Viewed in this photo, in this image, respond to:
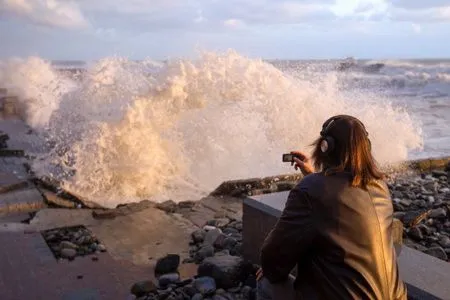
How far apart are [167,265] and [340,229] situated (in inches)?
119

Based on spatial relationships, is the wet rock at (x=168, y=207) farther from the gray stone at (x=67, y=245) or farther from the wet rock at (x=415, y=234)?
the wet rock at (x=415, y=234)

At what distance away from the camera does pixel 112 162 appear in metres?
9.35

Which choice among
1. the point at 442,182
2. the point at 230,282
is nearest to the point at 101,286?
the point at 230,282

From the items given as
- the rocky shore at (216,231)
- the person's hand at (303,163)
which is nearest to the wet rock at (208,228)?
the rocky shore at (216,231)

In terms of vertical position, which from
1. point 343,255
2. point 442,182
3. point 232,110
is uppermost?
point 343,255

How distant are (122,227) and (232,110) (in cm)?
577

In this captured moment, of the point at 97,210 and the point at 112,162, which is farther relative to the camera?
the point at 112,162

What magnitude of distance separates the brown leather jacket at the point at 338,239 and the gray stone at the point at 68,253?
3558mm

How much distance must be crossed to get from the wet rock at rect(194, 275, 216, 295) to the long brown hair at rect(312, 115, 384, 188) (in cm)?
227

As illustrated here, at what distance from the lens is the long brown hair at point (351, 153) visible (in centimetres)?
213

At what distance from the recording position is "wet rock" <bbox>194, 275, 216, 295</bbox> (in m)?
4.09

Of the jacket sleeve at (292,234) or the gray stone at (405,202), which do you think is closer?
the jacket sleeve at (292,234)

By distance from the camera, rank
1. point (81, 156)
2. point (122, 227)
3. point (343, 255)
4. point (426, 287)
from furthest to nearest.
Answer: point (81, 156) → point (122, 227) → point (426, 287) → point (343, 255)

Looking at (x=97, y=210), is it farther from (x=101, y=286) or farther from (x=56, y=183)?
(x=101, y=286)
